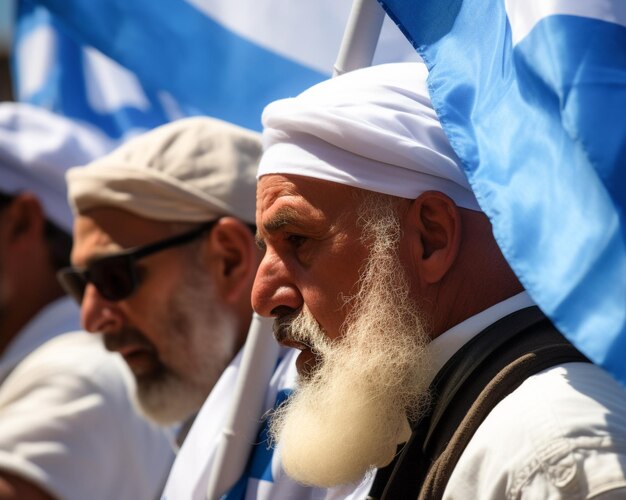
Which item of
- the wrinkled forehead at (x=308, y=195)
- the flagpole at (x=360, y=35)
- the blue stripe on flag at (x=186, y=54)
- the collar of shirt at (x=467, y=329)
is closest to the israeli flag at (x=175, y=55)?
the blue stripe on flag at (x=186, y=54)

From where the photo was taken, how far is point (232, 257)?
4.36 metres

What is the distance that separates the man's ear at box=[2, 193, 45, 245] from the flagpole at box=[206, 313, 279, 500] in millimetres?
2476

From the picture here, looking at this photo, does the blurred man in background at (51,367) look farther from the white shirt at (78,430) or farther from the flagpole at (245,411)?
the flagpole at (245,411)

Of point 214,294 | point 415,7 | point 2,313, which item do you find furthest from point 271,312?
point 2,313

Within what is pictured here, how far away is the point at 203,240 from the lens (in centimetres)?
441

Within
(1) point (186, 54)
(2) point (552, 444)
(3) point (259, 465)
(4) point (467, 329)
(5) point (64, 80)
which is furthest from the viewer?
(5) point (64, 80)

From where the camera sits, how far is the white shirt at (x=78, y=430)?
421 centimetres

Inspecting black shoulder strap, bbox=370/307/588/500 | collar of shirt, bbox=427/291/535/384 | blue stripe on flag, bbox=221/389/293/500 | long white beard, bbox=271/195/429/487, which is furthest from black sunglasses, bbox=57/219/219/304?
black shoulder strap, bbox=370/307/588/500

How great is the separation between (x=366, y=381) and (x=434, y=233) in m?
0.39

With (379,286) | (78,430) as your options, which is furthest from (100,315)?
(379,286)

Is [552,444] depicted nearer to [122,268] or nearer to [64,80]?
[122,268]

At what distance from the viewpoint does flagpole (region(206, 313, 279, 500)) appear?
3309 millimetres

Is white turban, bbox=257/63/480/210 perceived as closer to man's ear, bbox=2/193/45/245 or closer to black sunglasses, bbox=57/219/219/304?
black sunglasses, bbox=57/219/219/304

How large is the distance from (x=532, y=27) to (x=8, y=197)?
3925 millimetres
